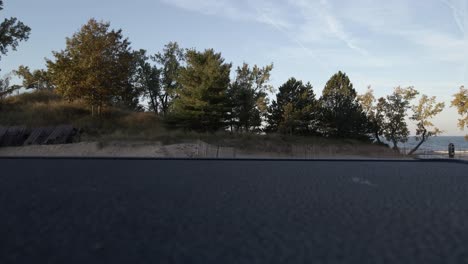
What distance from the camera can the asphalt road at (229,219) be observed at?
321cm

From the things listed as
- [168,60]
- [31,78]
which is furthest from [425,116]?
[31,78]

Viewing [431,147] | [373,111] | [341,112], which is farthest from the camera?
[431,147]

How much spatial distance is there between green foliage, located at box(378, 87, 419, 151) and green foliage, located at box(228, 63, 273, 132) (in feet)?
40.3

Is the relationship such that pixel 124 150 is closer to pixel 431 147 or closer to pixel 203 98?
pixel 203 98

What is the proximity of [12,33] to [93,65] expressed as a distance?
4982 millimetres

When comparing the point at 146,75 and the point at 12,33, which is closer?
the point at 12,33

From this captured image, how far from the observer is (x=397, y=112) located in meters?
33.9

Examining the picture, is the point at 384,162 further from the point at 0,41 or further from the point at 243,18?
the point at 0,41

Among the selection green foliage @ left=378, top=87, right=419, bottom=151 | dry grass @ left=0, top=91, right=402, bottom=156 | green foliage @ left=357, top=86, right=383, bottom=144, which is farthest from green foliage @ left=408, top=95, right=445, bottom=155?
dry grass @ left=0, top=91, right=402, bottom=156

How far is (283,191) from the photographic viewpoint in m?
6.70

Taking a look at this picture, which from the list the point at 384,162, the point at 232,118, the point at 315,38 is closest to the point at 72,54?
the point at 232,118

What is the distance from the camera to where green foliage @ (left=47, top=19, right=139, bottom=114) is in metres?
23.4

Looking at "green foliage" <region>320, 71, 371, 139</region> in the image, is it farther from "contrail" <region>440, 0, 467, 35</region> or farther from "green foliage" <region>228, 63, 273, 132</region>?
"contrail" <region>440, 0, 467, 35</region>

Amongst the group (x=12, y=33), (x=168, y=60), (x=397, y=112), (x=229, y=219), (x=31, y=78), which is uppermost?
(x=168, y=60)
